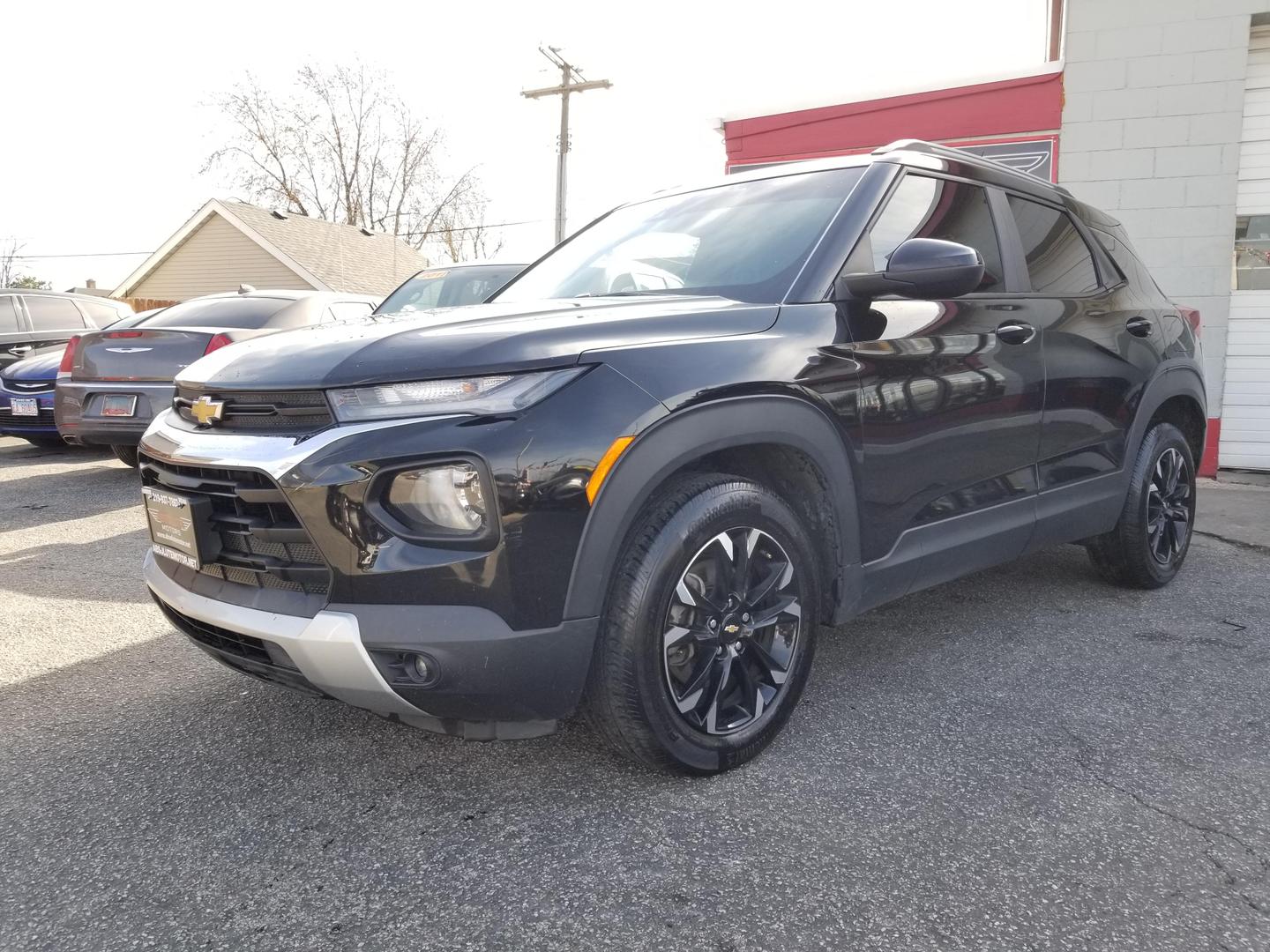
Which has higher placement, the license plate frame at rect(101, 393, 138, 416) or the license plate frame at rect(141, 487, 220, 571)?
the license plate frame at rect(141, 487, 220, 571)

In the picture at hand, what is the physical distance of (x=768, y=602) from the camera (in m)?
2.56

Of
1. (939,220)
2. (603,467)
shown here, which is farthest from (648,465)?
(939,220)

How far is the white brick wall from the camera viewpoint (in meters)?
7.68

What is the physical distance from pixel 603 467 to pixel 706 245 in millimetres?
1275

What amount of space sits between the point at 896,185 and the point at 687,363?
1.20 meters

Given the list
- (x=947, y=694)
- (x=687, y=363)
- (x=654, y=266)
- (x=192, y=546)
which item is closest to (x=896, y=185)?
(x=654, y=266)

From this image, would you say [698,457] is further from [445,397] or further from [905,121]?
[905,121]

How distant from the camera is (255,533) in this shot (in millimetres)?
2205

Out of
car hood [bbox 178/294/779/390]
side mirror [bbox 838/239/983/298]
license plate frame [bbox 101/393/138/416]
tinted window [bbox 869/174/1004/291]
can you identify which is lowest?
license plate frame [bbox 101/393/138/416]

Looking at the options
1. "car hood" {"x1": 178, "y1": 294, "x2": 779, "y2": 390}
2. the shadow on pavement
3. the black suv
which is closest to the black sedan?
the shadow on pavement

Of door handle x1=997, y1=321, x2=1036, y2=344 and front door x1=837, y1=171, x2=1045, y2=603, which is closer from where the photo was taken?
front door x1=837, y1=171, x2=1045, y2=603

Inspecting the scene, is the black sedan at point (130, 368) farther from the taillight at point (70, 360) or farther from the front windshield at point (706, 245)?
the front windshield at point (706, 245)

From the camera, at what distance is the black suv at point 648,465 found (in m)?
2.06

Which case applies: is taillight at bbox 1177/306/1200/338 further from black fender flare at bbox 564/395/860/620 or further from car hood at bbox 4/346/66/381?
car hood at bbox 4/346/66/381
